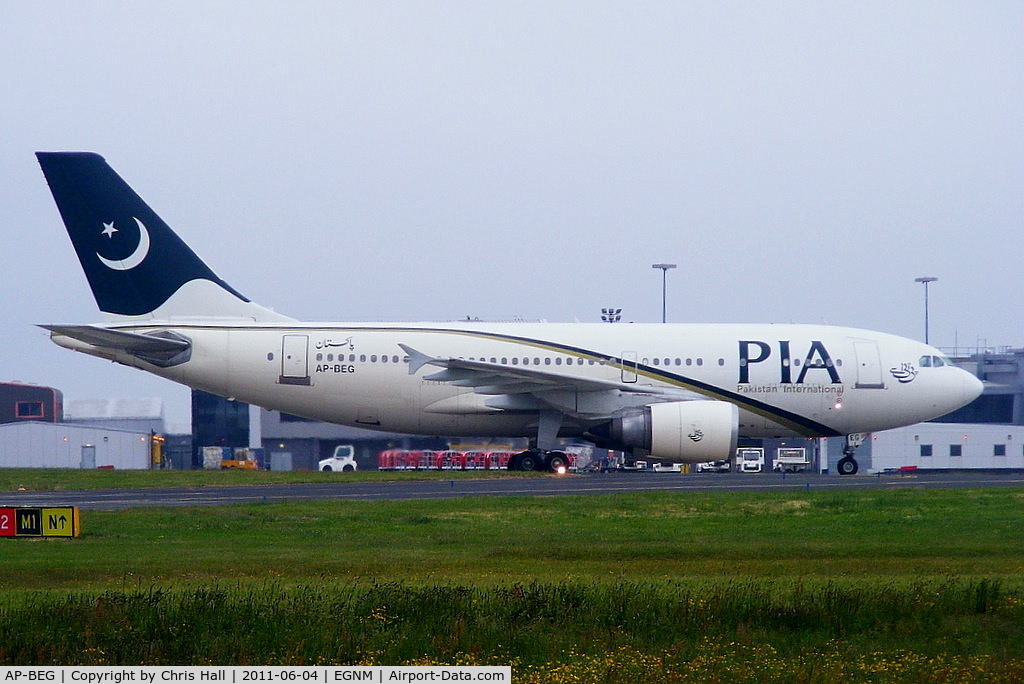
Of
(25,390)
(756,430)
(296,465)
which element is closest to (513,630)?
(756,430)

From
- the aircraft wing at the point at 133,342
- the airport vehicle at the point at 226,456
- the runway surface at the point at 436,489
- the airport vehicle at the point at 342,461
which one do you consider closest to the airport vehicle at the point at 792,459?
the airport vehicle at the point at 342,461

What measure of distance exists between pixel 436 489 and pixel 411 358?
17.7 ft

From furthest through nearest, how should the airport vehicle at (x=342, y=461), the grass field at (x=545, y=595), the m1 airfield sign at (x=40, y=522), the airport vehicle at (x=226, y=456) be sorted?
the airport vehicle at (x=226, y=456)
the airport vehicle at (x=342, y=461)
the m1 airfield sign at (x=40, y=522)
the grass field at (x=545, y=595)

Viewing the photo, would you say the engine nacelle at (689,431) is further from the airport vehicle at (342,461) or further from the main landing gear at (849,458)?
the airport vehicle at (342,461)

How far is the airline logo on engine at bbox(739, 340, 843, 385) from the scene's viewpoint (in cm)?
3350

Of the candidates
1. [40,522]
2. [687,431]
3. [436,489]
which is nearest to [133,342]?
[436,489]

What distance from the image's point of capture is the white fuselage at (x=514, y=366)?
109 feet

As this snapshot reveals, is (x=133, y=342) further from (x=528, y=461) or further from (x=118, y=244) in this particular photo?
(x=528, y=461)

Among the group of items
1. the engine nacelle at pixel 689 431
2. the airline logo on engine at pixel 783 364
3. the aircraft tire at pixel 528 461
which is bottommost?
the aircraft tire at pixel 528 461

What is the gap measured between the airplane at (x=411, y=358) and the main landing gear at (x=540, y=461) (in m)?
0.05

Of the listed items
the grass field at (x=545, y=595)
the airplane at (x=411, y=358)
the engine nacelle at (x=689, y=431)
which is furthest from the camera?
the airplane at (x=411, y=358)

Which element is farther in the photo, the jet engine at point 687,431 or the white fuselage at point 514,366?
the white fuselage at point 514,366

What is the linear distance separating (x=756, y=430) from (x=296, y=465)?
101 feet

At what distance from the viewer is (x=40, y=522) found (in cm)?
1886
